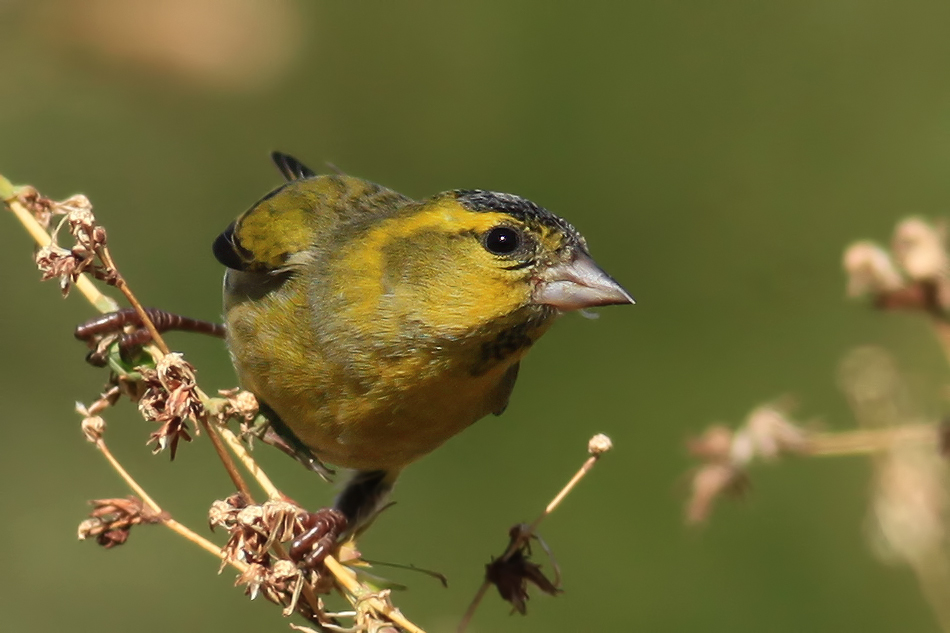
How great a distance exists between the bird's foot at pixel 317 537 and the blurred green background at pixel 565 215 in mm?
2613

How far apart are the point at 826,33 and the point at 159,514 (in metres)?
6.65

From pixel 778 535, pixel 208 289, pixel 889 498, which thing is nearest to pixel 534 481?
pixel 778 535

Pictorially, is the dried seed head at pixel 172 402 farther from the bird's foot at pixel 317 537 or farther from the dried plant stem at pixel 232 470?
the bird's foot at pixel 317 537

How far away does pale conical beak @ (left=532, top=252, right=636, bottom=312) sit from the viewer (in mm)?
3273

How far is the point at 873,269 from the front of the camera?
9.36ft

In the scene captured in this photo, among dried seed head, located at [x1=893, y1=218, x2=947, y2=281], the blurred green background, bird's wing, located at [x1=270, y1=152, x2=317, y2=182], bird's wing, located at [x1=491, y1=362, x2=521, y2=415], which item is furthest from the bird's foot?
the blurred green background

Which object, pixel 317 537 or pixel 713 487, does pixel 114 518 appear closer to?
pixel 317 537

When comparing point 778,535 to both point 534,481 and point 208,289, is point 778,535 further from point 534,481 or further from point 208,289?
point 208,289

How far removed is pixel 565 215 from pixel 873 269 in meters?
4.58

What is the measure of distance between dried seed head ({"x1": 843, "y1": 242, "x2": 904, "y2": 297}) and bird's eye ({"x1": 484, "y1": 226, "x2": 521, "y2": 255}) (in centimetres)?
92

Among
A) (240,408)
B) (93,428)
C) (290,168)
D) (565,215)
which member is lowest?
(93,428)

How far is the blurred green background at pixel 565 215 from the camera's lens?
6.19 m

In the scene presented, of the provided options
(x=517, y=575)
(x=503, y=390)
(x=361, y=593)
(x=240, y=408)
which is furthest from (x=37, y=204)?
(x=503, y=390)

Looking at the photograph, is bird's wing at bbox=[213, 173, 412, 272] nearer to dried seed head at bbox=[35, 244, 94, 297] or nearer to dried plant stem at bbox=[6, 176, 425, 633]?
dried plant stem at bbox=[6, 176, 425, 633]
